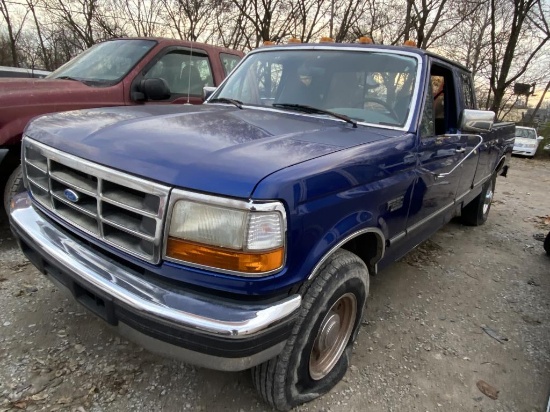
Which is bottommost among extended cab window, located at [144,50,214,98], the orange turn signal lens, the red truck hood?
the orange turn signal lens

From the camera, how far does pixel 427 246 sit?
4828 millimetres

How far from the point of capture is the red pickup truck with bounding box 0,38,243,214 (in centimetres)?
350

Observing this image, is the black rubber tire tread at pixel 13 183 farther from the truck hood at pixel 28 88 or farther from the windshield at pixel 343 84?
the windshield at pixel 343 84

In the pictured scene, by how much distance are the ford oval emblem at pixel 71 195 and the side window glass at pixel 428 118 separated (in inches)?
85.2

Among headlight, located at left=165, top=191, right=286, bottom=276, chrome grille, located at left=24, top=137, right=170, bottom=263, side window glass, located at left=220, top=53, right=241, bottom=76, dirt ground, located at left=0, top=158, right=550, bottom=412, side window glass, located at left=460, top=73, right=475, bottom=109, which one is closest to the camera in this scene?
headlight, located at left=165, top=191, right=286, bottom=276

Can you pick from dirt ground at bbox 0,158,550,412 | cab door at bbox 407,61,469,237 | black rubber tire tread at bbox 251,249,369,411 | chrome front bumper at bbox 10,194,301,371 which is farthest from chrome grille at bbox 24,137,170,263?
cab door at bbox 407,61,469,237

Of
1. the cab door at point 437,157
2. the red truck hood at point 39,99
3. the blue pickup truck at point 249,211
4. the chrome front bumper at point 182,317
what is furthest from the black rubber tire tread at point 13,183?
the cab door at point 437,157

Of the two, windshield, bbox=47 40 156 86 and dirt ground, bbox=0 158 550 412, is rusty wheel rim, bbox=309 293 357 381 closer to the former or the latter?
dirt ground, bbox=0 158 550 412

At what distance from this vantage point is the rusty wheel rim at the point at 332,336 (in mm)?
2250

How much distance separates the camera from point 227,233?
5.30ft

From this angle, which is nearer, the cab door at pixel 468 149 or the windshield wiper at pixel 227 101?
the windshield wiper at pixel 227 101

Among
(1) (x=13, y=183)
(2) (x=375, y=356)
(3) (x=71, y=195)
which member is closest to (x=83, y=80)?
(1) (x=13, y=183)

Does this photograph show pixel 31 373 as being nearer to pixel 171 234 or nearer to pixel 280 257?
pixel 171 234

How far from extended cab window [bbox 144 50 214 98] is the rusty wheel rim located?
3174mm
